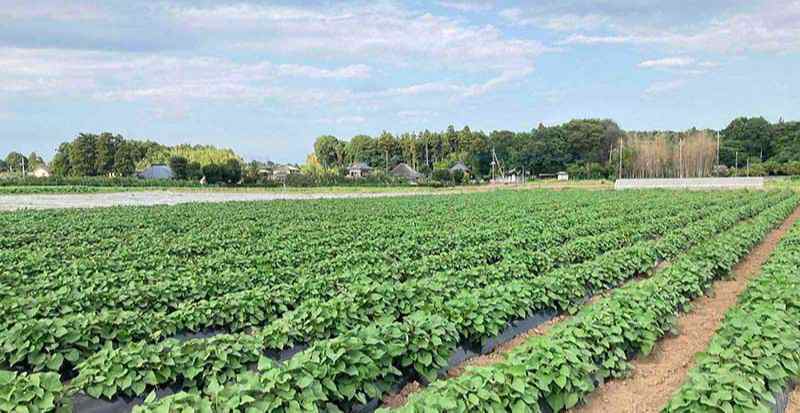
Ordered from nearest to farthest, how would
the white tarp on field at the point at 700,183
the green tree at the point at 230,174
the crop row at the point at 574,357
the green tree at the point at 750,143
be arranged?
the crop row at the point at 574,357 → the white tarp on field at the point at 700,183 → the green tree at the point at 230,174 → the green tree at the point at 750,143

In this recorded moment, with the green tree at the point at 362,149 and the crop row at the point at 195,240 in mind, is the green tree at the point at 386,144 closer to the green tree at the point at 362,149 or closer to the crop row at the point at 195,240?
the green tree at the point at 362,149

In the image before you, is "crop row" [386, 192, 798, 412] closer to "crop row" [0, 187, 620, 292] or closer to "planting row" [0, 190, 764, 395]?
"planting row" [0, 190, 764, 395]

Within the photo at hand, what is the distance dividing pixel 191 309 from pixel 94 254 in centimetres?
607

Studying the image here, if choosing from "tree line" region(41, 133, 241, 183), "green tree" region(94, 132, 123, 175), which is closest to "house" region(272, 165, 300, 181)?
"tree line" region(41, 133, 241, 183)

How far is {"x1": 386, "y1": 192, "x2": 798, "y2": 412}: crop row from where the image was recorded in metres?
3.58

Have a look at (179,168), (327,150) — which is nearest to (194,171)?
(179,168)

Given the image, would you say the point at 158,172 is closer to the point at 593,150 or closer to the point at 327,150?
the point at 327,150

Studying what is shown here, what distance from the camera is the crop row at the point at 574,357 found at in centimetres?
358

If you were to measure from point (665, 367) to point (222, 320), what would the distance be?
444cm

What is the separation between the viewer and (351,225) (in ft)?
51.2

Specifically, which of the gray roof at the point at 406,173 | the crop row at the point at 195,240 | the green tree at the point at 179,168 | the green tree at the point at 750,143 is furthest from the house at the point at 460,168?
the crop row at the point at 195,240

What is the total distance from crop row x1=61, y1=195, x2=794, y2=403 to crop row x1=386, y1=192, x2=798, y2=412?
689 millimetres

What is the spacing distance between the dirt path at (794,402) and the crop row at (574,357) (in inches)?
46.6

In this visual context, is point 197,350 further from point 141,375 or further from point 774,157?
point 774,157
